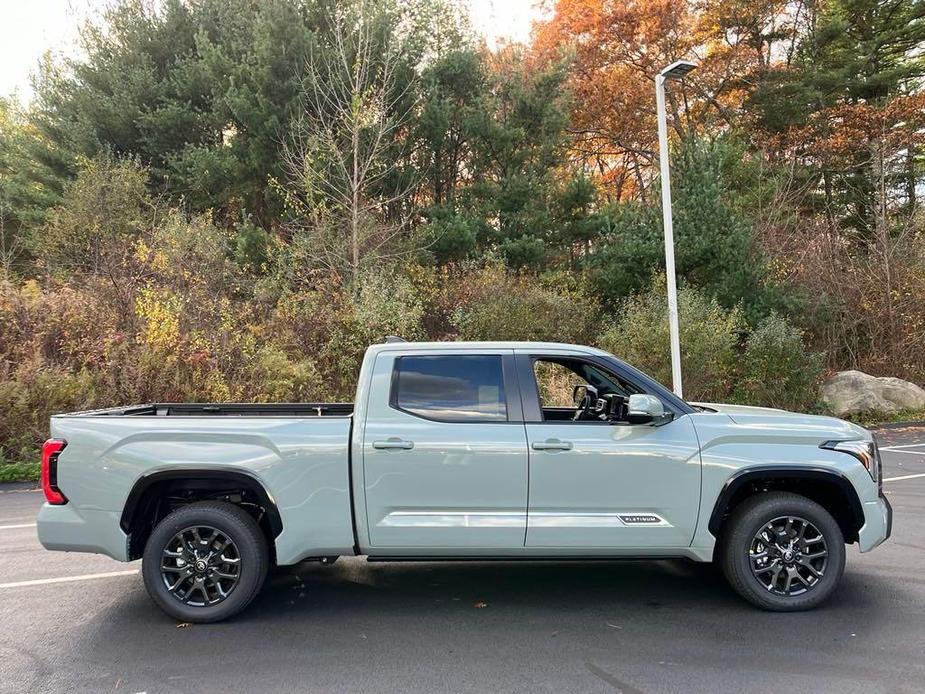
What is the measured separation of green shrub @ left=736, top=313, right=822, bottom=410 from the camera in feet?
50.5

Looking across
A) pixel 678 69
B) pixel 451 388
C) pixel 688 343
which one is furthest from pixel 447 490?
pixel 688 343

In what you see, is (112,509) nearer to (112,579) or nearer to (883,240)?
(112,579)

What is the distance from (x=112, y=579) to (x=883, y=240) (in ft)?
66.3

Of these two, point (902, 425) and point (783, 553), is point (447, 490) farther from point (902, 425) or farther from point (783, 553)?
point (902, 425)

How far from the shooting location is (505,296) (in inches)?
647

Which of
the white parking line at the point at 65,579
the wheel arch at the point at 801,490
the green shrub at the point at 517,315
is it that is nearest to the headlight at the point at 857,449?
the wheel arch at the point at 801,490

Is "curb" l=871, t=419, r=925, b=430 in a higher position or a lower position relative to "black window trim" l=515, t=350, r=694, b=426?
lower

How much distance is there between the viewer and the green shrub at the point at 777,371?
15.4 meters

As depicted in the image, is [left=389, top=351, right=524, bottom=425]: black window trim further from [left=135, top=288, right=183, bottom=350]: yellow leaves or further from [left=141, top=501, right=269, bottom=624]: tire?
[left=135, top=288, right=183, bottom=350]: yellow leaves

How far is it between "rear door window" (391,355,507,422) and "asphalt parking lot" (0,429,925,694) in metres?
1.35

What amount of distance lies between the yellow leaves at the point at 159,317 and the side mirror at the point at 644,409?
973 cm

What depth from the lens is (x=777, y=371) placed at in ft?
50.5

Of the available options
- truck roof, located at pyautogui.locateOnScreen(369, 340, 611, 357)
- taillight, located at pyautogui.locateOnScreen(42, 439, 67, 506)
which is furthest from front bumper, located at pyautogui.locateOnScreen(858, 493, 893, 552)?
taillight, located at pyautogui.locateOnScreen(42, 439, 67, 506)

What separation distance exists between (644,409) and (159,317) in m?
10.3
